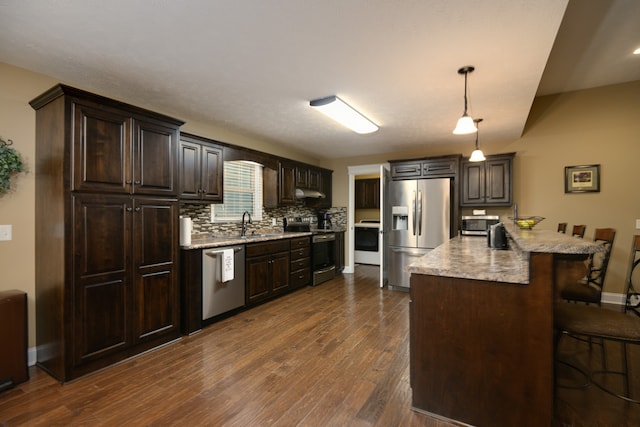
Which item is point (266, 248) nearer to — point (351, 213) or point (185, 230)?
point (185, 230)

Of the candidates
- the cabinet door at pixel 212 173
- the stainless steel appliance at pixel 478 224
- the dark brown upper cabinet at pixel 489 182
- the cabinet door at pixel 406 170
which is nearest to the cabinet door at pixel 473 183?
the dark brown upper cabinet at pixel 489 182

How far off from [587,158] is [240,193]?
16.8ft

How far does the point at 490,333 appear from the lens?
1.65 metres

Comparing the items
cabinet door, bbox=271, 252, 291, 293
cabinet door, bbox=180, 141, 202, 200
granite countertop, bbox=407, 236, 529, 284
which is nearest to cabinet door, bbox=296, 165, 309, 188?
cabinet door, bbox=271, 252, 291, 293

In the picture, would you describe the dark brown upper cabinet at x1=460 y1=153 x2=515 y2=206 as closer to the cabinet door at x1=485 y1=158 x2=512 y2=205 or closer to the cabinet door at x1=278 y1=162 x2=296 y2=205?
the cabinet door at x1=485 y1=158 x2=512 y2=205

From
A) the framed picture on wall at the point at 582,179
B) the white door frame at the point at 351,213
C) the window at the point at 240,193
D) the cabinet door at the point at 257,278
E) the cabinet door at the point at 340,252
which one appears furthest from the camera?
the white door frame at the point at 351,213

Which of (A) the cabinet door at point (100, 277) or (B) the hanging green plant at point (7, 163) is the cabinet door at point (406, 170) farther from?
(B) the hanging green plant at point (7, 163)

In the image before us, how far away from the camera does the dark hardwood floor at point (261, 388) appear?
177cm

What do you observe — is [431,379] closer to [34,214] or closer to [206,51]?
[206,51]

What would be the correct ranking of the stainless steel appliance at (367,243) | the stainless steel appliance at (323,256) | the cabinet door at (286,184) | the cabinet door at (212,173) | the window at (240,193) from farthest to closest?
the stainless steel appliance at (367,243) < the stainless steel appliance at (323,256) < the cabinet door at (286,184) < the window at (240,193) < the cabinet door at (212,173)

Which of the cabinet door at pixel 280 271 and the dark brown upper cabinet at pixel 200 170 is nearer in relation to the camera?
the dark brown upper cabinet at pixel 200 170

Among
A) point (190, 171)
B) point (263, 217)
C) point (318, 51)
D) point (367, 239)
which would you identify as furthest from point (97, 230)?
point (367, 239)

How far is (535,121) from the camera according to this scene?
4395 millimetres

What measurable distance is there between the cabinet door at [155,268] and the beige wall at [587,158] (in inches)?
195
